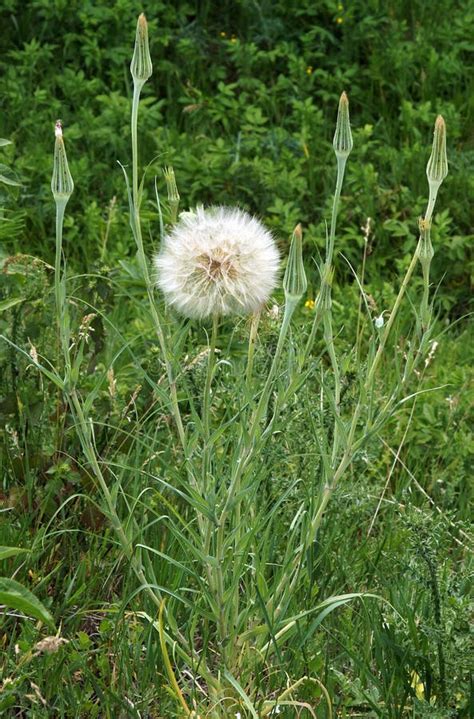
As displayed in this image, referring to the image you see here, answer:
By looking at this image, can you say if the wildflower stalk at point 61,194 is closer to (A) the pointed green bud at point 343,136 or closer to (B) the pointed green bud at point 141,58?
(B) the pointed green bud at point 141,58

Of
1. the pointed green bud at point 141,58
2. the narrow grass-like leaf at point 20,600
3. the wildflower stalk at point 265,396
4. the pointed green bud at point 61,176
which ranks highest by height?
the pointed green bud at point 141,58

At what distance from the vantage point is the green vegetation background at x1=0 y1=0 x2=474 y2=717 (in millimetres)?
2270

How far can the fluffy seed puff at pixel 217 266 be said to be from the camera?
1.85 metres

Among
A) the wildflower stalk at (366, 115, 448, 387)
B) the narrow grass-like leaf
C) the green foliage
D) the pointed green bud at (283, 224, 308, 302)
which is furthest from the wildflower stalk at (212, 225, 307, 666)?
the green foliage

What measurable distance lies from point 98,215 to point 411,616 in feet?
7.89

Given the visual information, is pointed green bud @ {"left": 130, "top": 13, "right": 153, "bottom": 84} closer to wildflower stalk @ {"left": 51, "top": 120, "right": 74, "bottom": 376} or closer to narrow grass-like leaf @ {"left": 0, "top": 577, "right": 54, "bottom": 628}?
wildflower stalk @ {"left": 51, "top": 120, "right": 74, "bottom": 376}

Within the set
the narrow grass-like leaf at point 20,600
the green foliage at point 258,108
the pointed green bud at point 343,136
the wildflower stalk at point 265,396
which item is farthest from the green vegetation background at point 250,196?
the pointed green bud at point 343,136

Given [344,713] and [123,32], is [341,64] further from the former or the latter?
[344,713]

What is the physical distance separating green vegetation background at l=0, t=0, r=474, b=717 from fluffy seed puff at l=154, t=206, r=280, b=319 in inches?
19.5

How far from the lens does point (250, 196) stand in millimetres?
4508

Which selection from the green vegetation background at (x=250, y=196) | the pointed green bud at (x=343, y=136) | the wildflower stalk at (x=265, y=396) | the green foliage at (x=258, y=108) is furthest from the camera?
the green foliage at (x=258, y=108)

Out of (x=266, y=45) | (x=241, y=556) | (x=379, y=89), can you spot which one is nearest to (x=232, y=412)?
(x=241, y=556)

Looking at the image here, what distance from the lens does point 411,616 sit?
215cm

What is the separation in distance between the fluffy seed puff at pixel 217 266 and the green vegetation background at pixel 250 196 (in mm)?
496
